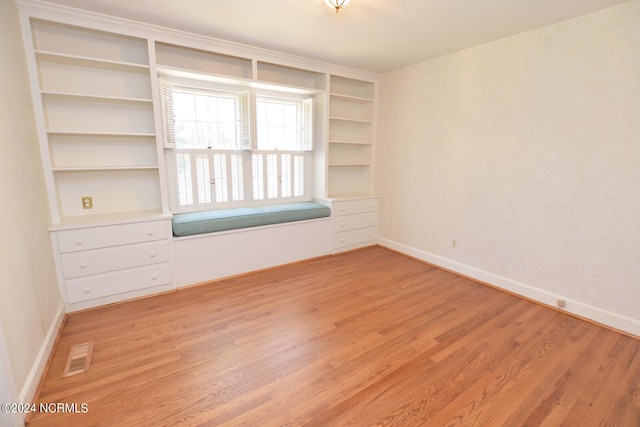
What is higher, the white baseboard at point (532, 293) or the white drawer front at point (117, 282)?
the white drawer front at point (117, 282)

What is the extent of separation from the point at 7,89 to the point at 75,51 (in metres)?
0.99

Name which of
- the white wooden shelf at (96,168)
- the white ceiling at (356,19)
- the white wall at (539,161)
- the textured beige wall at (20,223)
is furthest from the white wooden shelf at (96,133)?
the white wall at (539,161)

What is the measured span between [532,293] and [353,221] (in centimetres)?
210

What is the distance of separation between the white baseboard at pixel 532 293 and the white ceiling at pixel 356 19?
228 centimetres

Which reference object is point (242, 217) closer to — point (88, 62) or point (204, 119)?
point (204, 119)

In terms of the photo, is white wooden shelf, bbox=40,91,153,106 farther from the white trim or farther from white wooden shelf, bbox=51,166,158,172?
the white trim

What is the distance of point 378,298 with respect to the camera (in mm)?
2713

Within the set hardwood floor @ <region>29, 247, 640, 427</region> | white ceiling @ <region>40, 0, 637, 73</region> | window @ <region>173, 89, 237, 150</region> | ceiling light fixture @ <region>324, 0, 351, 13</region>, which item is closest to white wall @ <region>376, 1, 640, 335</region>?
white ceiling @ <region>40, 0, 637, 73</region>

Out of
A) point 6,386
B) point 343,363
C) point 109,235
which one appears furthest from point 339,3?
point 6,386

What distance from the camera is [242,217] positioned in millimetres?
3090

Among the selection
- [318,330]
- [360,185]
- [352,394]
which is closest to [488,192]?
[360,185]

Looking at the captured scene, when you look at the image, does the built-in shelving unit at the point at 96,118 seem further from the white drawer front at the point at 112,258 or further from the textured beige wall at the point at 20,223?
the white drawer front at the point at 112,258

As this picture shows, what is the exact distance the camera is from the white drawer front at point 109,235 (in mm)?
2328

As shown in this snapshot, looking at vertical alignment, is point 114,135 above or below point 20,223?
above
